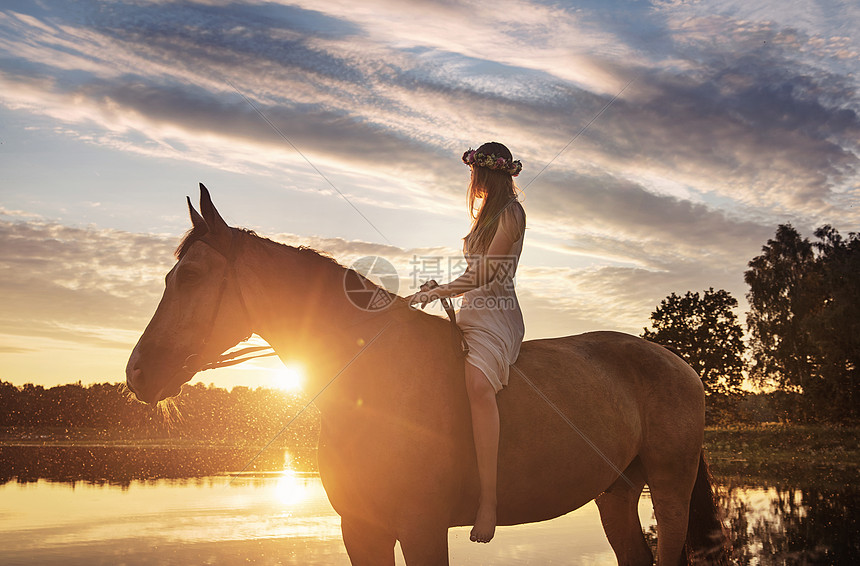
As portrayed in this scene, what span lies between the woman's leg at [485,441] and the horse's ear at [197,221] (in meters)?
1.95

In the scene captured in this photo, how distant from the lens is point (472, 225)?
4.57m

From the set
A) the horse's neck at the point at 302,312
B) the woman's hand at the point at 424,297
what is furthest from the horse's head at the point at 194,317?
the woman's hand at the point at 424,297

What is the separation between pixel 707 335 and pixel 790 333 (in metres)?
8.24

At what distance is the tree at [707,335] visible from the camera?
48375mm

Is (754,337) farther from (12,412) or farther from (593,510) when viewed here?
(12,412)

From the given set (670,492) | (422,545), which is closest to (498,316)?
(422,545)

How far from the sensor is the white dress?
4.19 m

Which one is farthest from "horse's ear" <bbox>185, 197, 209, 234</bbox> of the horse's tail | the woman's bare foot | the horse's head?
the horse's tail

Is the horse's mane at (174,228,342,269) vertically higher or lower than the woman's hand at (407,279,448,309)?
higher

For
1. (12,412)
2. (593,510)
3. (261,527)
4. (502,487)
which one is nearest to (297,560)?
(261,527)

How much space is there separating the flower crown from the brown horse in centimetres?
117

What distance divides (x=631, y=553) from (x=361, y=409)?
319 centimetres

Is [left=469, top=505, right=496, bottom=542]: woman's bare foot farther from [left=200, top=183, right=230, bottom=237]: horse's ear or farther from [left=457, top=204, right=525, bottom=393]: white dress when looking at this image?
[left=200, top=183, right=230, bottom=237]: horse's ear

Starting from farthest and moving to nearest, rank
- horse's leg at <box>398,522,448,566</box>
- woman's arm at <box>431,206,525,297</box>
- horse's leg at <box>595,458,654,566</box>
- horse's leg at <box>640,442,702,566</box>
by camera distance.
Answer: horse's leg at <box>595,458,654,566</box> < horse's leg at <box>640,442,702,566</box> < woman's arm at <box>431,206,525,297</box> < horse's leg at <box>398,522,448,566</box>
